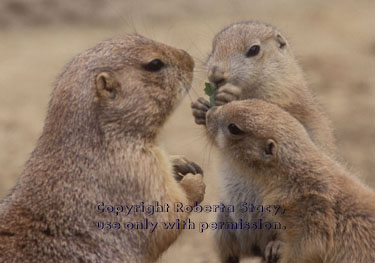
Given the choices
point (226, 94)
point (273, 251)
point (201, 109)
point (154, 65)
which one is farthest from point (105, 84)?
point (273, 251)

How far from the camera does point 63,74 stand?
5742 millimetres

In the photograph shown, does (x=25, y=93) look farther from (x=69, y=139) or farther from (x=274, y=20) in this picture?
(x=69, y=139)

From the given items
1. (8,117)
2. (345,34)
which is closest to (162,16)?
(345,34)

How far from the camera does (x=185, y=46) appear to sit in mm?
13609

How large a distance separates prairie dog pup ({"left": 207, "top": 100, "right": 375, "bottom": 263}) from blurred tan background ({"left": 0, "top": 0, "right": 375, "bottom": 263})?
337 cm

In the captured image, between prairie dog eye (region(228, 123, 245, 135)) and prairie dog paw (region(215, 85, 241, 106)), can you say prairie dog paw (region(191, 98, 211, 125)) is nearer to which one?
prairie dog paw (region(215, 85, 241, 106))

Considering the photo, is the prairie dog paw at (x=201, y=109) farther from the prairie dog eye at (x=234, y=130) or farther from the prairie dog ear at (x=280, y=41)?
the prairie dog ear at (x=280, y=41)

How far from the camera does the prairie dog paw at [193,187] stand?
→ 5836 mm

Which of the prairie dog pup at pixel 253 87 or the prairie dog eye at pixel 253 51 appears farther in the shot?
the prairie dog eye at pixel 253 51

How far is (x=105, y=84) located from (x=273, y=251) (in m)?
1.87

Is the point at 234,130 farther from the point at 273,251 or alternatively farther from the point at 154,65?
the point at 273,251

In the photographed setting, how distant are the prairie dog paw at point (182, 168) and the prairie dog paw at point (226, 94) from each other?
58 cm

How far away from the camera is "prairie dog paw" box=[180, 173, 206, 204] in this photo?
5.84 meters

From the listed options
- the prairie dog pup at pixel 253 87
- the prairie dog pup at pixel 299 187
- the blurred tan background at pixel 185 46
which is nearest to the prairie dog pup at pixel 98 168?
the prairie dog pup at pixel 299 187
